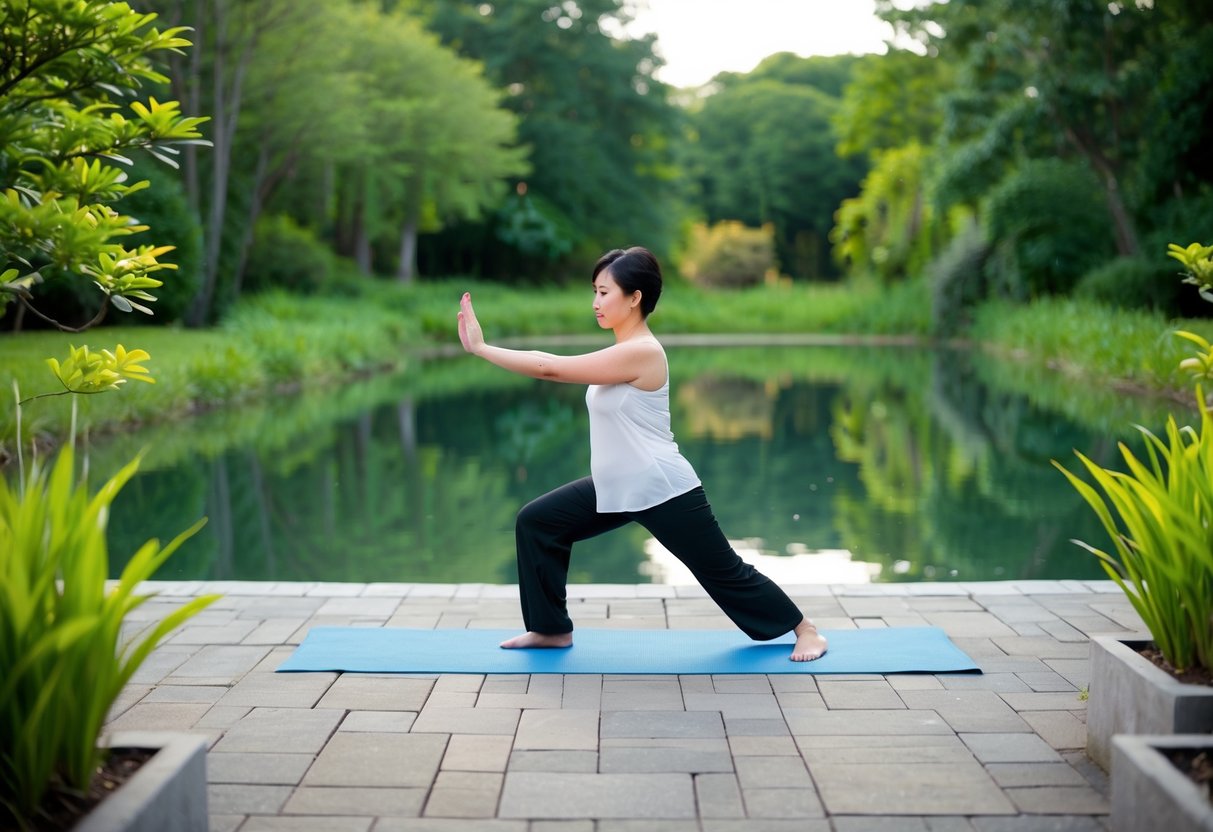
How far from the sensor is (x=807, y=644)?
404 centimetres

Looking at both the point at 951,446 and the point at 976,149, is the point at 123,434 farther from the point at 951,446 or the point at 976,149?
the point at 976,149

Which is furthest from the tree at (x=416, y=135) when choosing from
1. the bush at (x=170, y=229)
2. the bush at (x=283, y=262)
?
the bush at (x=170, y=229)

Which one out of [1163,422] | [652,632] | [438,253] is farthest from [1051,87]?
[438,253]

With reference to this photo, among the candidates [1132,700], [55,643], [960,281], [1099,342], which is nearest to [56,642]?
[55,643]

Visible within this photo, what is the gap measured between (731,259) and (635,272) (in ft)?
145

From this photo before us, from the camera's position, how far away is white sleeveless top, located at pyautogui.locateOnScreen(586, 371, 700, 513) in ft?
12.8

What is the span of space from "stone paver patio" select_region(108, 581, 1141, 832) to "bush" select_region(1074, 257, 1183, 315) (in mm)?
15987

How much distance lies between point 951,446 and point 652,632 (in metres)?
7.31

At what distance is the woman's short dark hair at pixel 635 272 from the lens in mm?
3910

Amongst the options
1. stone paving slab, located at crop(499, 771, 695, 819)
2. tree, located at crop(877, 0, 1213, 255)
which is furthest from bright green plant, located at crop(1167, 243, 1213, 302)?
tree, located at crop(877, 0, 1213, 255)

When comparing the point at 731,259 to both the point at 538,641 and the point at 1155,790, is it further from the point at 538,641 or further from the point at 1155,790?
the point at 1155,790

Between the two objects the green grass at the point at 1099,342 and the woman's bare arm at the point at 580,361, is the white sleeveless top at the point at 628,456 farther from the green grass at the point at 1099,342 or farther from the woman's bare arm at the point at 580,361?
the green grass at the point at 1099,342

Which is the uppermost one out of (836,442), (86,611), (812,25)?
(812,25)

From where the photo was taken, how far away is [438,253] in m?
43.4
